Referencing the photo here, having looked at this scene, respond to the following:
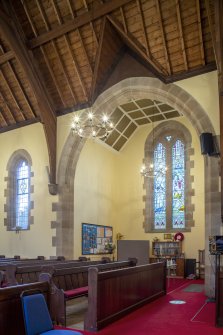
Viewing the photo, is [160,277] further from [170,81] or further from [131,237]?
[131,237]

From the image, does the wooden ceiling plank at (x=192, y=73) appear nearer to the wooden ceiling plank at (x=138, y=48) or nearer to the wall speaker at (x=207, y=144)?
the wooden ceiling plank at (x=138, y=48)

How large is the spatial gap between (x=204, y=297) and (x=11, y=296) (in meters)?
5.23

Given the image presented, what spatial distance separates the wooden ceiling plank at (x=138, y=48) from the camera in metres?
8.69

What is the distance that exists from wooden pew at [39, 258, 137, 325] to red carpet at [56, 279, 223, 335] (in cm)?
70

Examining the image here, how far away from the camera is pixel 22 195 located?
12.0m

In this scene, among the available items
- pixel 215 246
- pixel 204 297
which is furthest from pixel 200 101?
pixel 204 297

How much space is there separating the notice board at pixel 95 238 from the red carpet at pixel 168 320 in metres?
4.55

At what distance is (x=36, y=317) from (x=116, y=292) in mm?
2370

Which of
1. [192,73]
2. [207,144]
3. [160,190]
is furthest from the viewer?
[160,190]

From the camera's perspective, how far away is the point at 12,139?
12.2m

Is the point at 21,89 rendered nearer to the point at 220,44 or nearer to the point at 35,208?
the point at 35,208

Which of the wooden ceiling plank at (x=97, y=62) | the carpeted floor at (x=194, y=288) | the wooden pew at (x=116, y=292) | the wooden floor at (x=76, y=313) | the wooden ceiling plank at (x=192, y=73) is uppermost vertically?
the wooden ceiling plank at (x=97, y=62)

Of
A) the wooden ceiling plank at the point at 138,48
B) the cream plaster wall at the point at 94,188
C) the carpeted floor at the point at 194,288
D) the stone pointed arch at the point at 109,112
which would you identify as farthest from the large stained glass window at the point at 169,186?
the wooden ceiling plank at the point at 138,48

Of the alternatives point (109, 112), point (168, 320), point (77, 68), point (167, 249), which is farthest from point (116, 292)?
point (167, 249)
